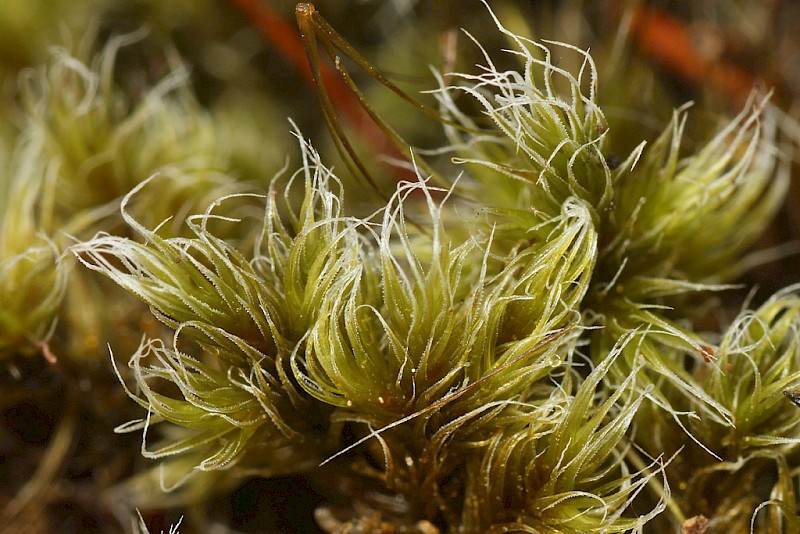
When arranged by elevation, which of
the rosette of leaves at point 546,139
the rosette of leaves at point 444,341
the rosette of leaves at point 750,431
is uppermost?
the rosette of leaves at point 546,139

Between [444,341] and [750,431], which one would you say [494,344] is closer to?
[444,341]

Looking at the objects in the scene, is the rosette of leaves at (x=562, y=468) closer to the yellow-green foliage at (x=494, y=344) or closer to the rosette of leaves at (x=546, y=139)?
the yellow-green foliage at (x=494, y=344)

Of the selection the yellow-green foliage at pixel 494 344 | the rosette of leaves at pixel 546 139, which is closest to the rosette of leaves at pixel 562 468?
the yellow-green foliage at pixel 494 344

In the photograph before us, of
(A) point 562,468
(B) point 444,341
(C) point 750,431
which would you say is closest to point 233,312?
(B) point 444,341

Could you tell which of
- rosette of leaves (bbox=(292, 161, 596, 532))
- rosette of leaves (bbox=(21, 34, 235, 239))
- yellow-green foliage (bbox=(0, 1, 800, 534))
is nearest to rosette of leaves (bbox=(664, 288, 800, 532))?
yellow-green foliage (bbox=(0, 1, 800, 534))

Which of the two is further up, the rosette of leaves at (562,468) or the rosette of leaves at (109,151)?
the rosette of leaves at (109,151)

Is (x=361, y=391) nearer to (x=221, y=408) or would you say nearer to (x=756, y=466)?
(x=221, y=408)

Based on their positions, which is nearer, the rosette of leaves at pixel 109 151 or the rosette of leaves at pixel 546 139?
the rosette of leaves at pixel 546 139

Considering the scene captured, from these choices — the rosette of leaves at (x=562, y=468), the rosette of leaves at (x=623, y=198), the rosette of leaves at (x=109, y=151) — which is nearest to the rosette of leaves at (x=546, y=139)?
the rosette of leaves at (x=623, y=198)

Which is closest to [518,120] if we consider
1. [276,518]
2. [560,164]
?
[560,164]

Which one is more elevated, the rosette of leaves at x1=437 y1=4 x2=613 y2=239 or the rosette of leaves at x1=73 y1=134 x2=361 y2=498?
the rosette of leaves at x1=437 y1=4 x2=613 y2=239

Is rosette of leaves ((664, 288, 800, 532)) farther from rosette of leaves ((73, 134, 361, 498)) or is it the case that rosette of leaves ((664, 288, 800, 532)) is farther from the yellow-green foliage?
rosette of leaves ((73, 134, 361, 498))
